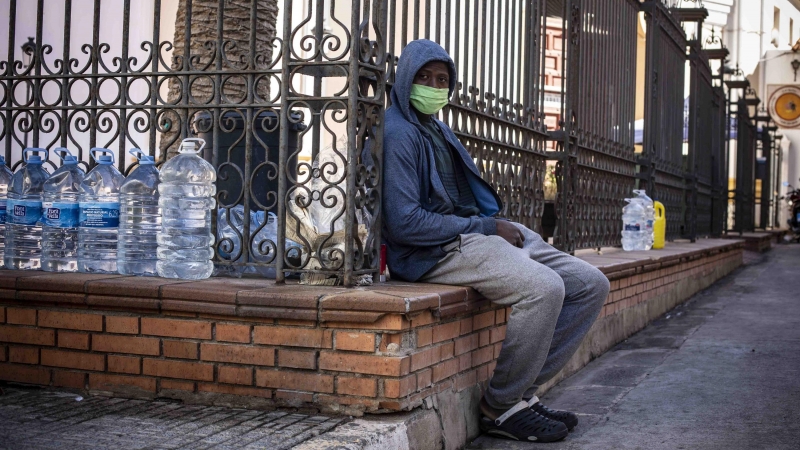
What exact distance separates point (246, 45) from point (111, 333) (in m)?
3.25

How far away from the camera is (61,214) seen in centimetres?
Answer: 441

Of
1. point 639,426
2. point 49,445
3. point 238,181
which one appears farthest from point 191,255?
point 639,426

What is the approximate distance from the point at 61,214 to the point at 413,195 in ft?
5.32

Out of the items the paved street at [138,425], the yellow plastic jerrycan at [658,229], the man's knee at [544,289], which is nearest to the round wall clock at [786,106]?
the yellow plastic jerrycan at [658,229]

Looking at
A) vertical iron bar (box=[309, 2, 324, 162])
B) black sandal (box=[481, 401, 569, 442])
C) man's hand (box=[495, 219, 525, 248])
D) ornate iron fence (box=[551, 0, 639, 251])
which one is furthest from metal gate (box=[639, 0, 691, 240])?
vertical iron bar (box=[309, 2, 324, 162])

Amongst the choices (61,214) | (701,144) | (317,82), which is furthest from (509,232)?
(701,144)

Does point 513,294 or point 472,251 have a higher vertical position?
point 472,251

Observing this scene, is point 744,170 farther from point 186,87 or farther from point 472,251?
point 186,87

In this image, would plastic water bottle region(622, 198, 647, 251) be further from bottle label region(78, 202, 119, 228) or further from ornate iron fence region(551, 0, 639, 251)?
Result: bottle label region(78, 202, 119, 228)

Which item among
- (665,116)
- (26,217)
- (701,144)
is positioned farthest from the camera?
(701,144)

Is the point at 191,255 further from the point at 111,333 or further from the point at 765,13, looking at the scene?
the point at 765,13

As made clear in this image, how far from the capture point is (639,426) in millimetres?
4480

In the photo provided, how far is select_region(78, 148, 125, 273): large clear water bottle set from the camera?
434 centimetres

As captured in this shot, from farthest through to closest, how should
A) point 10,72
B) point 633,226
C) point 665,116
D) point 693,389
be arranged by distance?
1. point 665,116
2. point 633,226
3. point 693,389
4. point 10,72
